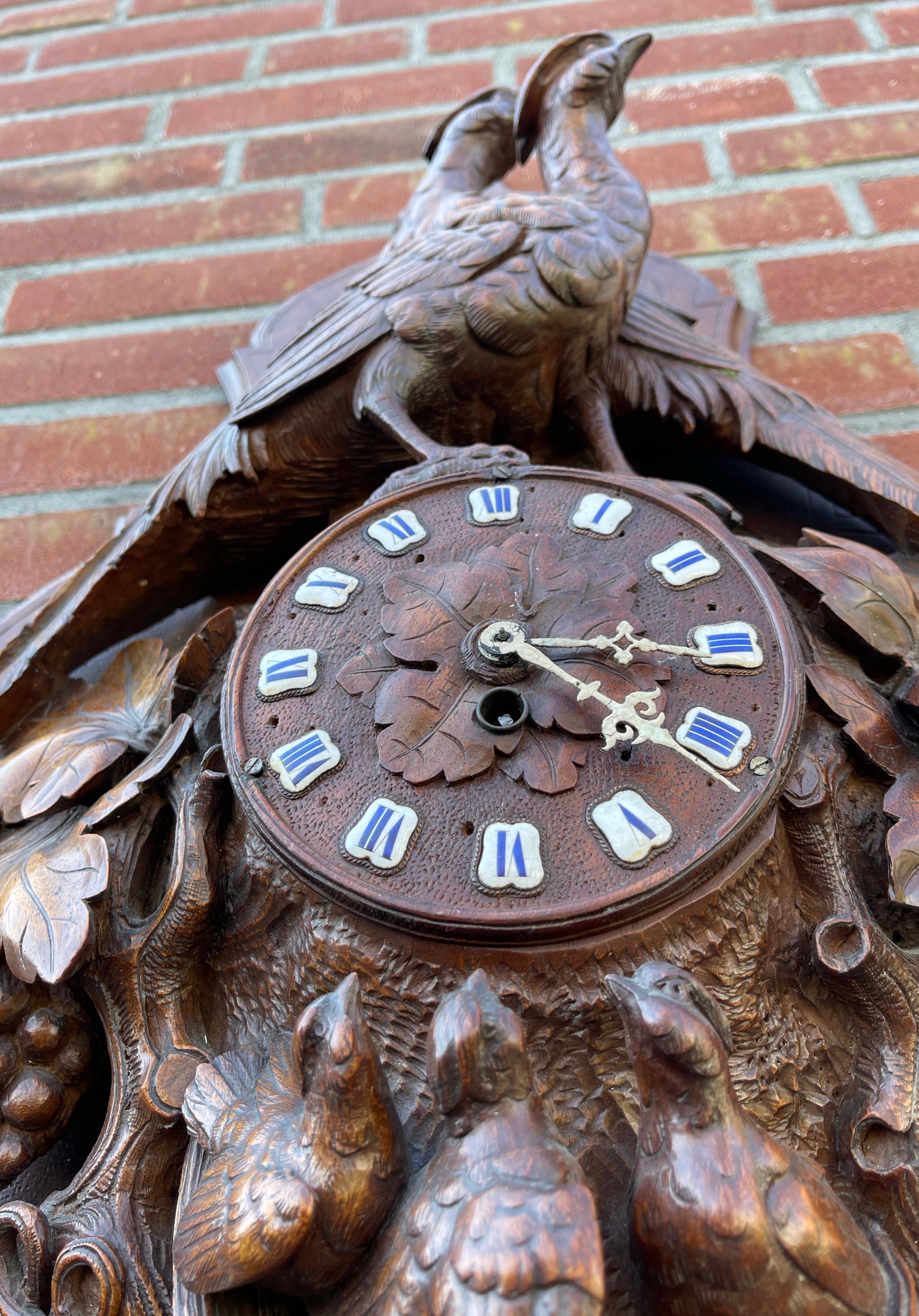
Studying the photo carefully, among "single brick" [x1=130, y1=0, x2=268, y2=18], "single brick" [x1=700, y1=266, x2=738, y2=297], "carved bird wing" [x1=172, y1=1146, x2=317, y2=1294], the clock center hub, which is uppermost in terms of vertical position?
"single brick" [x1=130, y1=0, x2=268, y2=18]

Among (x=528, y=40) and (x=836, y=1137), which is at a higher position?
(x=528, y=40)

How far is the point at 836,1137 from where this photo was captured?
54 cm

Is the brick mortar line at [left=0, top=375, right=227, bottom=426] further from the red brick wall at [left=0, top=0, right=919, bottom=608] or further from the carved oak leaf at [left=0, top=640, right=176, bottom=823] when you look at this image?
the carved oak leaf at [left=0, top=640, right=176, bottom=823]

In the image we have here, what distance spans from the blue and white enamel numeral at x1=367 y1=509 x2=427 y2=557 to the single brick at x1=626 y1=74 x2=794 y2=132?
85 cm

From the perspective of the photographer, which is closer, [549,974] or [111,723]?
[549,974]

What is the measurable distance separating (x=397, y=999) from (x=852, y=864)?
0.29 meters

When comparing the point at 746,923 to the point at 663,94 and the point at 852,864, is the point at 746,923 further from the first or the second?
the point at 663,94

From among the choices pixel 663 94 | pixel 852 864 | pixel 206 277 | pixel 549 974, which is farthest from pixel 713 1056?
pixel 663 94

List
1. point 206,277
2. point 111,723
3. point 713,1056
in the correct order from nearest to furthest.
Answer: point 713,1056
point 111,723
point 206,277

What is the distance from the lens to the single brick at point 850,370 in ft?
3.33

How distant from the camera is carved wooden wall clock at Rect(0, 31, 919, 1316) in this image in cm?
44

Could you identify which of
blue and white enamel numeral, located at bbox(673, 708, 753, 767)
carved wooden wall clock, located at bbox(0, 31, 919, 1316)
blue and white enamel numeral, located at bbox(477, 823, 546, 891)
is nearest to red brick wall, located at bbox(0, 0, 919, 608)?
carved wooden wall clock, located at bbox(0, 31, 919, 1316)

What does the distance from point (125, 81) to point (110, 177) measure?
206 millimetres

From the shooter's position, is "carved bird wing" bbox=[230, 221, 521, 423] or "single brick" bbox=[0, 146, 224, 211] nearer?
"carved bird wing" bbox=[230, 221, 521, 423]
